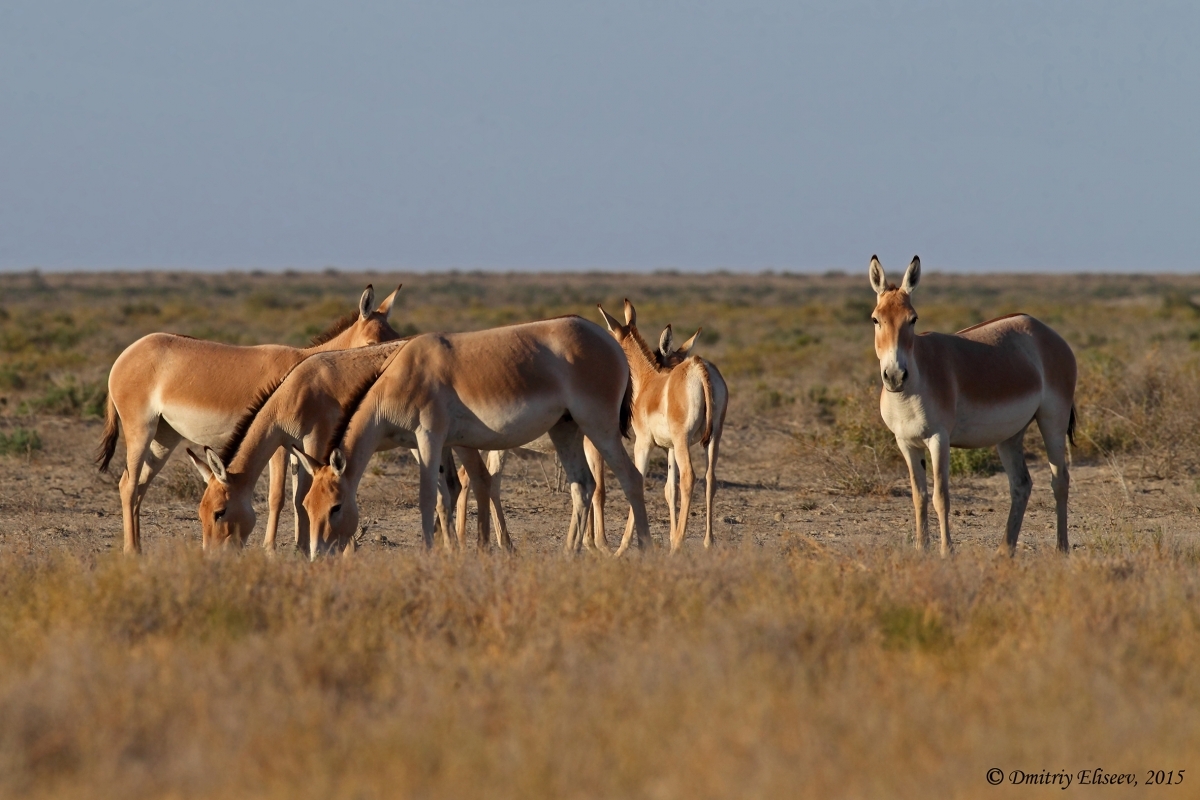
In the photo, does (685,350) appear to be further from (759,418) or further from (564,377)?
(759,418)

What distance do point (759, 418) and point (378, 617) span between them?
39.7ft

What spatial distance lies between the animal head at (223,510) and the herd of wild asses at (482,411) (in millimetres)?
12

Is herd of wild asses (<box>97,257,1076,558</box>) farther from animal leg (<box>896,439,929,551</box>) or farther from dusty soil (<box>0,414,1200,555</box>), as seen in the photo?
dusty soil (<box>0,414,1200,555</box>)

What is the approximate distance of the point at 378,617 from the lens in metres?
6.28

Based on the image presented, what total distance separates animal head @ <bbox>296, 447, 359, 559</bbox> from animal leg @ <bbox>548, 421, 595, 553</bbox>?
191 cm

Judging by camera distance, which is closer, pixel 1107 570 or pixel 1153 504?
pixel 1107 570

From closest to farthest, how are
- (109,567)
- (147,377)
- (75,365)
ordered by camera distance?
1. (109,567)
2. (147,377)
3. (75,365)

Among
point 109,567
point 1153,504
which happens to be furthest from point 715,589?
point 1153,504

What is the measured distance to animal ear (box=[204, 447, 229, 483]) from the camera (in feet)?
27.4

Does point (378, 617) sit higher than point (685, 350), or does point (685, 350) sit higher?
point (685, 350)

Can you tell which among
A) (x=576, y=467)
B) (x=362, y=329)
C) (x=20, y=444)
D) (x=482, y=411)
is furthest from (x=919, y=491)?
(x=20, y=444)

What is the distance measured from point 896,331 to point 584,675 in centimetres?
444

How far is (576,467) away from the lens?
382 inches

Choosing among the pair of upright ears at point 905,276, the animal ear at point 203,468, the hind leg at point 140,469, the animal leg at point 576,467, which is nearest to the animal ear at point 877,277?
the pair of upright ears at point 905,276
